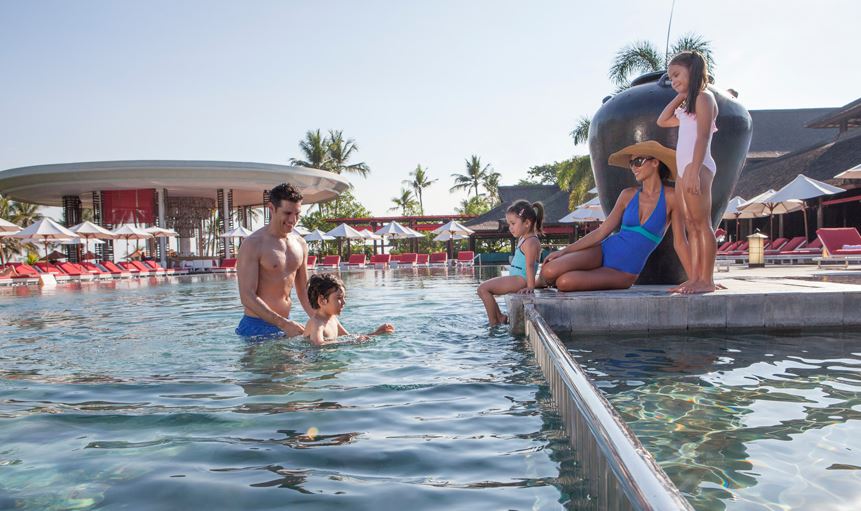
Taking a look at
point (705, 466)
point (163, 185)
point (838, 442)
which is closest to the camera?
point (705, 466)

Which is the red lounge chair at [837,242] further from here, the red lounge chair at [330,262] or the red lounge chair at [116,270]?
the red lounge chair at [116,270]

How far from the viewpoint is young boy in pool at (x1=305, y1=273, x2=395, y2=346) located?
4742 mm

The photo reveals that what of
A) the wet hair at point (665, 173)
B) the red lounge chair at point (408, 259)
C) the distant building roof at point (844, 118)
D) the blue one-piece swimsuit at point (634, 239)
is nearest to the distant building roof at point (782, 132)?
the distant building roof at point (844, 118)

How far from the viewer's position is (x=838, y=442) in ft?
7.45

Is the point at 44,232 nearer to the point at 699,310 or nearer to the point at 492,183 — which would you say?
the point at 699,310

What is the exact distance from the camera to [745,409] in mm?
2727

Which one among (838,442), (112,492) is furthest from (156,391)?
(838,442)

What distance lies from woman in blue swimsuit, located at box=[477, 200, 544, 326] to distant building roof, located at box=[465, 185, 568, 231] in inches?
1026

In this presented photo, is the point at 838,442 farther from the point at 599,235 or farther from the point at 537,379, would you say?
the point at 599,235

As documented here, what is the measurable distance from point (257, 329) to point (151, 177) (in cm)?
2853

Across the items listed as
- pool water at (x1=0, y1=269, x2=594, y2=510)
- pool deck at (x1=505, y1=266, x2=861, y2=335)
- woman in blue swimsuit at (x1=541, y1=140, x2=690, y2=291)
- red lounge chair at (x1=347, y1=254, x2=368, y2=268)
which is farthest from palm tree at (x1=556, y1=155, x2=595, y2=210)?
pool water at (x1=0, y1=269, x2=594, y2=510)

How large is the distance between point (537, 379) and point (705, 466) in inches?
57.9

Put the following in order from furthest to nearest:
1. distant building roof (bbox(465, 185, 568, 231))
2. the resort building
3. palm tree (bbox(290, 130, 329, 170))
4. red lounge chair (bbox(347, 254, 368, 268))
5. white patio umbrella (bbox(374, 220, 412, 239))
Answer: palm tree (bbox(290, 130, 329, 170)), distant building roof (bbox(465, 185, 568, 231)), white patio umbrella (bbox(374, 220, 412, 239)), red lounge chair (bbox(347, 254, 368, 268)), the resort building

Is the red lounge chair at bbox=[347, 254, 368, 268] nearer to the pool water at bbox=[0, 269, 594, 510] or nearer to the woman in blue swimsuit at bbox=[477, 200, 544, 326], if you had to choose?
the woman in blue swimsuit at bbox=[477, 200, 544, 326]
